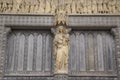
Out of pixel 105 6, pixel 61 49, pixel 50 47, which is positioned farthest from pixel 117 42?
pixel 50 47

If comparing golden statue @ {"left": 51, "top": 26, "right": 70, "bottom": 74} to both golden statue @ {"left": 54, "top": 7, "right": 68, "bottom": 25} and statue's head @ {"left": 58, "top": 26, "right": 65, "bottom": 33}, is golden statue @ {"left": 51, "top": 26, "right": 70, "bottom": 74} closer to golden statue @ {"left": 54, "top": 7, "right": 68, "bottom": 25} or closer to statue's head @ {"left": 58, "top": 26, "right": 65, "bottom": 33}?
statue's head @ {"left": 58, "top": 26, "right": 65, "bottom": 33}

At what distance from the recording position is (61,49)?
9.80m

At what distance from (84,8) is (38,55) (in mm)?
2589

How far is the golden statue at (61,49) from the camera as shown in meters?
9.62

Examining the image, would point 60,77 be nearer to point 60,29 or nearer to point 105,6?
point 60,29

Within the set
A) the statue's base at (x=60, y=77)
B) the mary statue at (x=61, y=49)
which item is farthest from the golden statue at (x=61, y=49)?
the statue's base at (x=60, y=77)

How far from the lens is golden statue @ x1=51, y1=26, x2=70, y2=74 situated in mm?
9617

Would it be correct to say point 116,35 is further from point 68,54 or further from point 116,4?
point 68,54

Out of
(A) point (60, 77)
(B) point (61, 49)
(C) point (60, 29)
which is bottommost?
(A) point (60, 77)

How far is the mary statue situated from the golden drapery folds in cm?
90

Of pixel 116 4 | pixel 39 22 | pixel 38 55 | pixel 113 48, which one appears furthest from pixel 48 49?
pixel 116 4

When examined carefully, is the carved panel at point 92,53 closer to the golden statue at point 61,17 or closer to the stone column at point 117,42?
the stone column at point 117,42

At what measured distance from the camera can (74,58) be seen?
10.1 m

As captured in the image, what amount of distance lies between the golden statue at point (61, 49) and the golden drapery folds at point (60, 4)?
891 millimetres
